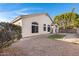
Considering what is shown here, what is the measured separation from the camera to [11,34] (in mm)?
7461

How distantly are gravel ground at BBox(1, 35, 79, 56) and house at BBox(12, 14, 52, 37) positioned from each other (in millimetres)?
159

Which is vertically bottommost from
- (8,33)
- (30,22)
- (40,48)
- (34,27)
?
(40,48)

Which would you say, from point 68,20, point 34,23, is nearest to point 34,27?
point 34,23

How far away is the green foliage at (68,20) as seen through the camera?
24.6 feet

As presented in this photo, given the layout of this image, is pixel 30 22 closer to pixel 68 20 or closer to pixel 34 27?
pixel 34 27

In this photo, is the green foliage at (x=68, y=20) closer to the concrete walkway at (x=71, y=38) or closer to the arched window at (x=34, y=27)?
the concrete walkway at (x=71, y=38)

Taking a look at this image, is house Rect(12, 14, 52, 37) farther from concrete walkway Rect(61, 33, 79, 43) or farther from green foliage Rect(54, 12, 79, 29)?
concrete walkway Rect(61, 33, 79, 43)

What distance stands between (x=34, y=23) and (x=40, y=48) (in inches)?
21.5

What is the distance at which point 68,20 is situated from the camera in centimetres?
751

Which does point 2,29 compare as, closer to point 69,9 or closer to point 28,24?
point 28,24

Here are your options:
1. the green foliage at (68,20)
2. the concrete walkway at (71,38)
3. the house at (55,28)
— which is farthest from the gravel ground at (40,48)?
the green foliage at (68,20)

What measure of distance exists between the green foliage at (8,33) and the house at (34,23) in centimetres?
10

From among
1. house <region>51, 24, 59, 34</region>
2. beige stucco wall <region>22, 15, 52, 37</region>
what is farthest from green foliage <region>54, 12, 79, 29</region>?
beige stucco wall <region>22, 15, 52, 37</region>

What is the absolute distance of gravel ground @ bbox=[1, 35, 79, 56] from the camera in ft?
24.2
